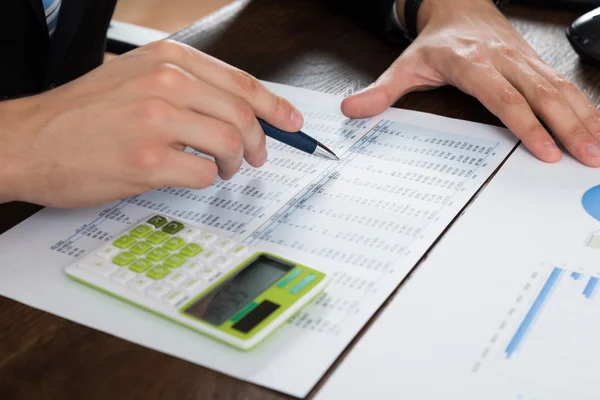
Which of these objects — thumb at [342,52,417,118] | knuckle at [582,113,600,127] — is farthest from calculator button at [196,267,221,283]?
knuckle at [582,113,600,127]

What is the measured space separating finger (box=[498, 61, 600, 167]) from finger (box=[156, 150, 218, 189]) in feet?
1.22

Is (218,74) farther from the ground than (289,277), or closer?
farther from the ground

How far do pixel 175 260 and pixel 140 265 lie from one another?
0.03 metres

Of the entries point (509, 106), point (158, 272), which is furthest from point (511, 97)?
point (158, 272)

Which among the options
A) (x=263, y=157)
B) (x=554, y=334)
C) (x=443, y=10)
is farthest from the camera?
(x=443, y=10)

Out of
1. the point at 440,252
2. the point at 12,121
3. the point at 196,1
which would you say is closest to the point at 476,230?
the point at 440,252

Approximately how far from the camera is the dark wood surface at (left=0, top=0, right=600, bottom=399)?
0.48 m

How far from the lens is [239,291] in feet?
1.76

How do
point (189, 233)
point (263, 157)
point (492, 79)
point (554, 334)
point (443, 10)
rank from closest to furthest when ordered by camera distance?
point (554, 334), point (189, 233), point (263, 157), point (492, 79), point (443, 10)

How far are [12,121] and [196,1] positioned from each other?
57.9 inches

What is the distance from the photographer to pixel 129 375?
486 millimetres

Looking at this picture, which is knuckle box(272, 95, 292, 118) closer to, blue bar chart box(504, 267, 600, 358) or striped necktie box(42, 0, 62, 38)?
blue bar chart box(504, 267, 600, 358)

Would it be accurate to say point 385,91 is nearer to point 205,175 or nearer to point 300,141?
point 300,141

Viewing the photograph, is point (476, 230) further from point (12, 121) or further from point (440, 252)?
point (12, 121)
